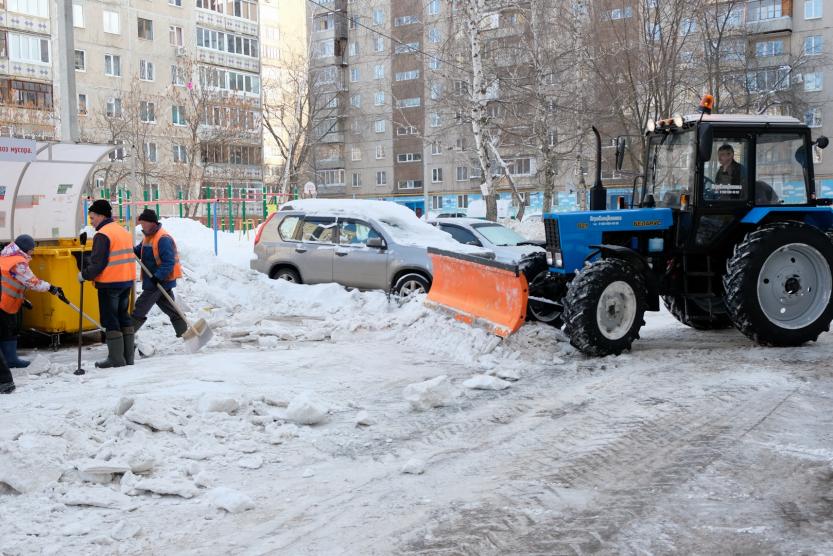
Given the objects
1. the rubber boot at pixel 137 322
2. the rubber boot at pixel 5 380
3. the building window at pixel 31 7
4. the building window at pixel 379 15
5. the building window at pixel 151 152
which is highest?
the building window at pixel 379 15

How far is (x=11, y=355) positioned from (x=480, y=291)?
204 inches

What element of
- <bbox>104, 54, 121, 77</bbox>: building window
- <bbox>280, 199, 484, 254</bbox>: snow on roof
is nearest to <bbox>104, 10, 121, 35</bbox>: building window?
<bbox>104, 54, 121, 77</bbox>: building window

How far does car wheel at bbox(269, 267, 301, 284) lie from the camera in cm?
1465

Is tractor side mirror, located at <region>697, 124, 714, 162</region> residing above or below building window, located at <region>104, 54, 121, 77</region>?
below

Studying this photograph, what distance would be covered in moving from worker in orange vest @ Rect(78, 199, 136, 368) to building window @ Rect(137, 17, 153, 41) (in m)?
46.6

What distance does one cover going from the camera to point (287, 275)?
48.2 ft

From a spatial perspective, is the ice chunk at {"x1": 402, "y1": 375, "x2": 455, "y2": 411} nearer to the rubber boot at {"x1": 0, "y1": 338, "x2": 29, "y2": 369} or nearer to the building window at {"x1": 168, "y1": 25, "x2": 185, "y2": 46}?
the rubber boot at {"x1": 0, "y1": 338, "x2": 29, "y2": 369}

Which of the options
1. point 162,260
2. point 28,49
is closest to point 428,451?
point 162,260

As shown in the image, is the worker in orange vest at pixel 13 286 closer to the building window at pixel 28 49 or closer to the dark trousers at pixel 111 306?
the dark trousers at pixel 111 306

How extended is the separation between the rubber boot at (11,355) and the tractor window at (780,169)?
327 inches

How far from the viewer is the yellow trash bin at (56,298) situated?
10047 mm

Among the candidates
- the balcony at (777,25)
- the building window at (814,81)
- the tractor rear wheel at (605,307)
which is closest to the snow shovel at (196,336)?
the tractor rear wheel at (605,307)

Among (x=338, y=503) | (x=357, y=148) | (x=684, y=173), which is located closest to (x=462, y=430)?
(x=338, y=503)

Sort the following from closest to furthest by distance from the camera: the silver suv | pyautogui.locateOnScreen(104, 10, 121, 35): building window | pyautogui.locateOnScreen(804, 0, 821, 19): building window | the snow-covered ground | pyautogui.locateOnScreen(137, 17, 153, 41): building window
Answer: the snow-covered ground, the silver suv, pyautogui.locateOnScreen(804, 0, 821, 19): building window, pyautogui.locateOnScreen(104, 10, 121, 35): building window, pyautogui.locateOnScreen(137, 17, 153, 41): building window
